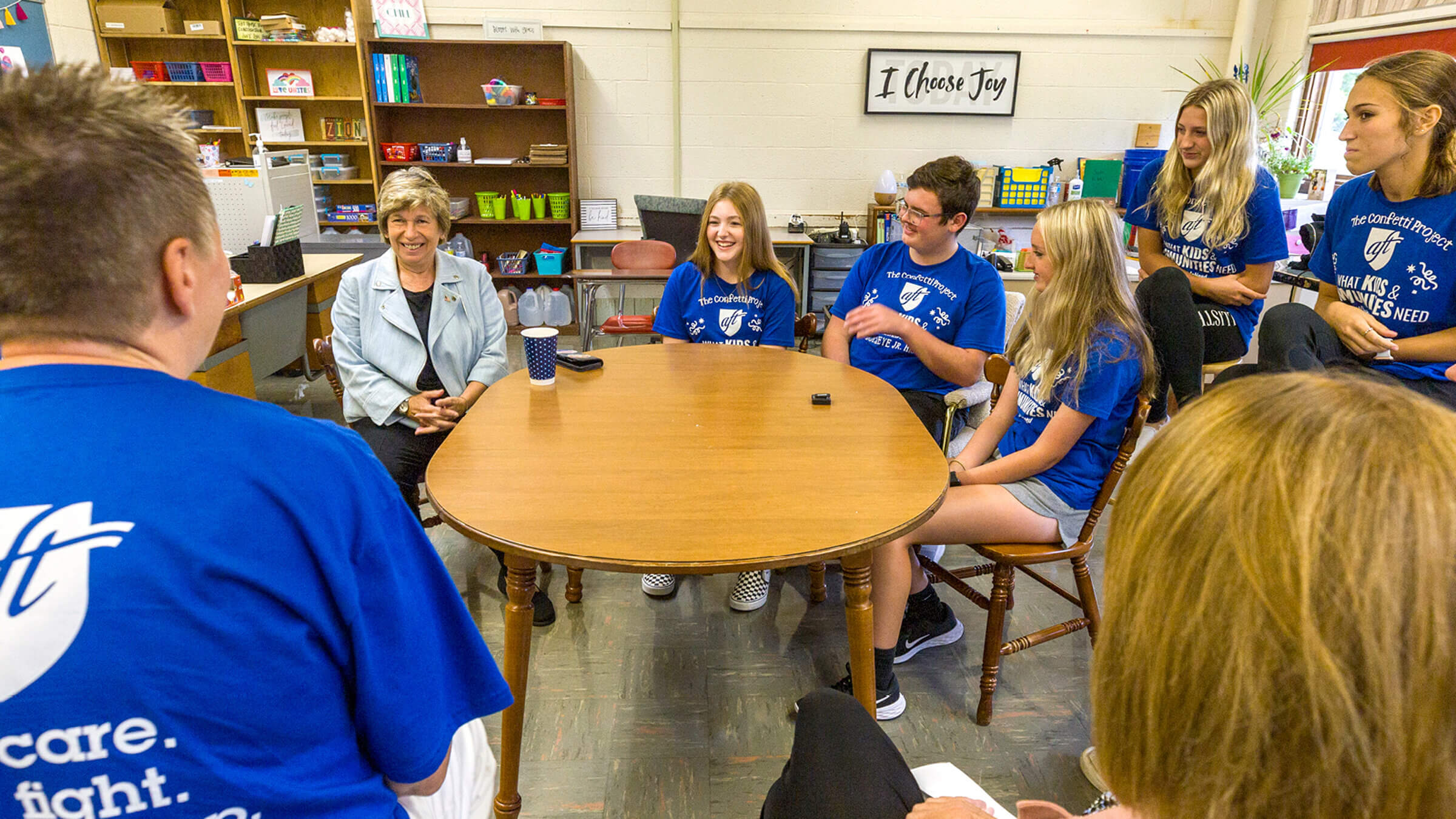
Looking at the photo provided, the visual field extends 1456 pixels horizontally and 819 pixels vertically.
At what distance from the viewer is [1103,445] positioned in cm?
177

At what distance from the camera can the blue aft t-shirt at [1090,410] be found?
1.66m

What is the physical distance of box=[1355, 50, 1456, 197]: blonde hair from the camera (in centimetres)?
171

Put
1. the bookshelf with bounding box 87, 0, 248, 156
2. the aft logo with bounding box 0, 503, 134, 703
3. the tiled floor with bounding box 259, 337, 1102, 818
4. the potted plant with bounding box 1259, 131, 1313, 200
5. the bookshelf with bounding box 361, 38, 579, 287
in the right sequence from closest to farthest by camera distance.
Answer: the aft logo with bounding box 0, 503, 134, 703, the tiled floor with bounding box 259, 337, 1102, 818, the potted plant with bounding box 1259, 131, 1313, 200, the bookshelf with bounding box 87, 0, 248, 156, the bookshelf with bounding box 361, 38, 579, 287

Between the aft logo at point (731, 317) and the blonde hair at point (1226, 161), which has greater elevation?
the blonde hair at point (1226, 161)

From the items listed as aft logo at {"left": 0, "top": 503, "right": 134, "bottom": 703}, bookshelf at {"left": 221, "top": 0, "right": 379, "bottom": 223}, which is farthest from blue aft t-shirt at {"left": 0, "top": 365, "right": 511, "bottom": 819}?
bookshelf at {"left": 221, "top": 0, "right": 379, "bottom": 223}

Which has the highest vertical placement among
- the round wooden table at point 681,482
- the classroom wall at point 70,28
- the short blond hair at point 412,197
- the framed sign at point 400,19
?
the framed sign at point 400,19

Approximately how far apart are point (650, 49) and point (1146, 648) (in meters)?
5.61

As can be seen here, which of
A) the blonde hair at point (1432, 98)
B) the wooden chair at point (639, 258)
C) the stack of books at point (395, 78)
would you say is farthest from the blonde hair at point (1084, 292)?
the stack of books at point (395, 78)

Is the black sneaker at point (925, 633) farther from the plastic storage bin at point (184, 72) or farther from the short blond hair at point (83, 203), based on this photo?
the plastic storage bin at point (184, 72)

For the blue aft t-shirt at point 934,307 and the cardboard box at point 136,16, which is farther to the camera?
the cardboard box at point 136,16

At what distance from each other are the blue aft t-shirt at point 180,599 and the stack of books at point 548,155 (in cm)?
495

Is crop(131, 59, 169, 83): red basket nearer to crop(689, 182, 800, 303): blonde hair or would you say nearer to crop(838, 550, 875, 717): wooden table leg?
crop(689, 182, 800, 303): blonde hair

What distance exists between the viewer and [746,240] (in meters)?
2.51

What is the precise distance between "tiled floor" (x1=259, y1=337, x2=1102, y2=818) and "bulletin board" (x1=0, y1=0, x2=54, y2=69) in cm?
430
